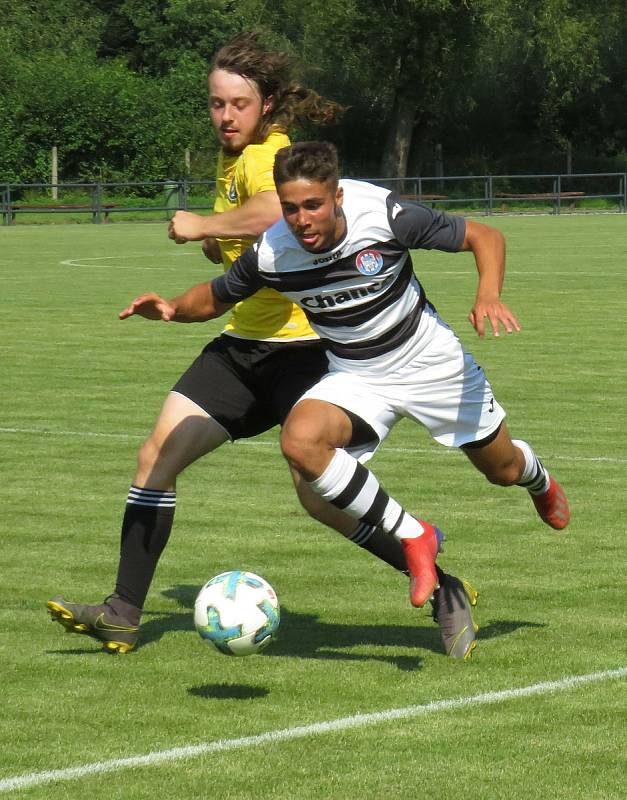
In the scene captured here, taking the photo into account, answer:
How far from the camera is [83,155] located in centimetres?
5478

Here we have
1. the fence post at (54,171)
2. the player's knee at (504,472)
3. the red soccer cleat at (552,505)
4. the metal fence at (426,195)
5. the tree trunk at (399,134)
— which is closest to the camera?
the player's knee at (504,472)

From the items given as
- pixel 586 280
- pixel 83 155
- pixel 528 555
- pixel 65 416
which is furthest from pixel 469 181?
pixel 528 555

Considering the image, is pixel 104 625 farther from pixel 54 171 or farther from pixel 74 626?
pixel 54 171

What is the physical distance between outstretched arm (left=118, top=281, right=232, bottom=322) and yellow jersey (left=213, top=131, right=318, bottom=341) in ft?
0.42

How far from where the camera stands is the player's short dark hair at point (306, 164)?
5785mm

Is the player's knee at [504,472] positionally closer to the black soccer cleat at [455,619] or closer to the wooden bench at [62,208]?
the black soccer cleat at [455,619]

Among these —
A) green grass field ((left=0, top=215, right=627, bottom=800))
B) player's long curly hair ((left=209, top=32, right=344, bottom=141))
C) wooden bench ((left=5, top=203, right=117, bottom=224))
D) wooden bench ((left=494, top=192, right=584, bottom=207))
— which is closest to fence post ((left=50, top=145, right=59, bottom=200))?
wooden bench ((left=5, top=203, right=117, bottom=224))

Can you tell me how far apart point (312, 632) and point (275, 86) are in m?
2.15

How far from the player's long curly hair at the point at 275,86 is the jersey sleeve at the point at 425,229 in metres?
0.68

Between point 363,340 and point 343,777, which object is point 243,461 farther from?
point 343,777

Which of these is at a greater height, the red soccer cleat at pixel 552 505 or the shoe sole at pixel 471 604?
the red soccer cleat at pixel 552 505

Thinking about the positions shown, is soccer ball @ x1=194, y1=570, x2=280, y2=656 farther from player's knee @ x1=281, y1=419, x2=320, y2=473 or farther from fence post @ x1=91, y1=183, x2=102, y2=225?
fence post @ x1=91, y1=183, x2=102, y2=225

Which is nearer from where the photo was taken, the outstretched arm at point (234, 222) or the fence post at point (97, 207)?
the outstretched arm at point (234, 222)

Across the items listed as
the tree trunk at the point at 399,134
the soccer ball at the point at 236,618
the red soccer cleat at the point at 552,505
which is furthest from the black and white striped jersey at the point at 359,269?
the tree trunk at the point at 399,134
